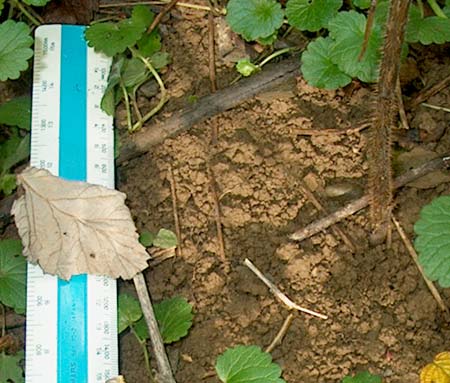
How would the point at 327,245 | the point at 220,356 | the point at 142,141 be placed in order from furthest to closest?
the point at 142,141 < the point at 327,245 < the point at 220,356

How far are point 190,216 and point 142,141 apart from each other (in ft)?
0.93

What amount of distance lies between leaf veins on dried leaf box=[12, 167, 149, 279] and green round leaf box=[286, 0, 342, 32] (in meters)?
0.71

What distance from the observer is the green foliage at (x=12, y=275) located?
2.25 meters

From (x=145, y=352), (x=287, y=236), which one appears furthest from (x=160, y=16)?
(x=145, y=352)

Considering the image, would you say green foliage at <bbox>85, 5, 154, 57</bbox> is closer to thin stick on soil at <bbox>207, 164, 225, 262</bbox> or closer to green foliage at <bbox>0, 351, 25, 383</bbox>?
thin stick on soil at <bbox>207, 164, 225, 262</bbox>

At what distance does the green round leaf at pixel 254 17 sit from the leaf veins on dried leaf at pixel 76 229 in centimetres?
60

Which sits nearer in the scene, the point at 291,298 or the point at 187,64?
the point at 291,298

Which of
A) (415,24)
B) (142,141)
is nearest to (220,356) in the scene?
(142,141)

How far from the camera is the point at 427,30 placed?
7.37 ft

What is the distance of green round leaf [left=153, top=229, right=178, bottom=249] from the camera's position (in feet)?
7.47

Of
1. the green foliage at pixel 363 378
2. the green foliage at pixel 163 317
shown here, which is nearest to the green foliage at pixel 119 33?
the green foliage at pixel 163 317

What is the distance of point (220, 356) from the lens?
2070 millimetres

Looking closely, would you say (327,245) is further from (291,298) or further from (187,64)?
(187,64)

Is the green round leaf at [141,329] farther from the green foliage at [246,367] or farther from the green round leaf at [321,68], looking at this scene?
the green round leaf at [321,68]
